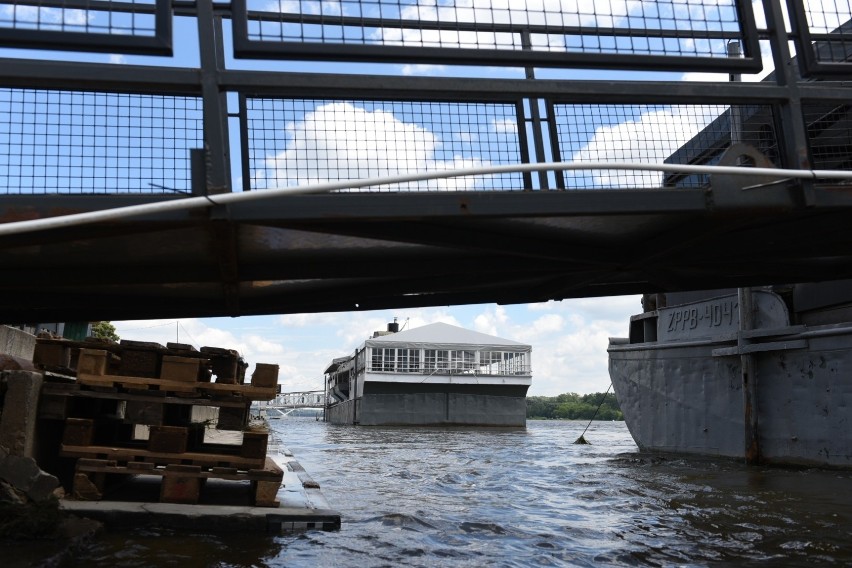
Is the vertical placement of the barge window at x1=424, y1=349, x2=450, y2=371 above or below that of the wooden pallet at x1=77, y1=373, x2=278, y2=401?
above

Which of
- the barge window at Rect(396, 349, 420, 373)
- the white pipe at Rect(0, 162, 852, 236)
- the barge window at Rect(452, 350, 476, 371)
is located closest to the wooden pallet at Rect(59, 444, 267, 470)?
the white pipe at Rect(0, 162, 852, 236)

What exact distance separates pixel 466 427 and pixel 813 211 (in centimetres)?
4398

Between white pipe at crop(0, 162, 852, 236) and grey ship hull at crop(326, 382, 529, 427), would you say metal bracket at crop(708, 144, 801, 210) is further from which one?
grey ship hull at crop(326, 382, 529, 427)

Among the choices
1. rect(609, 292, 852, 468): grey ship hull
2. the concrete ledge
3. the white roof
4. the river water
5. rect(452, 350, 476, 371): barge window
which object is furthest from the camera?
rect(452, 350, 476, 371): barge window

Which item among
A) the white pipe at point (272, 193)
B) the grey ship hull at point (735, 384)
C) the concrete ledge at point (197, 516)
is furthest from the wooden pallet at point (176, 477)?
the grey ship hull at point (735, 384)

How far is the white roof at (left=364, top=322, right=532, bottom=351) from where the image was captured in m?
50.1

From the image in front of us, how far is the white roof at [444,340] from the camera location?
164 ft

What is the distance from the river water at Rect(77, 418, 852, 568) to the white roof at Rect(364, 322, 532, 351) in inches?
1397

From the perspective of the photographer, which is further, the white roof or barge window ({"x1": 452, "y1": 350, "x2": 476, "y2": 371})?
barge window ({"x1": 452, "y1": 350, "x2": 476, "y2": 371})

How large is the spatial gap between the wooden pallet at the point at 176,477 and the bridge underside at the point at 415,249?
163 cm

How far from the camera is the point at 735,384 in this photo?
15.6m

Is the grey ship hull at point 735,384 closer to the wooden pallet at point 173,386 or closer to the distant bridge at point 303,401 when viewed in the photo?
the wooden pallet at point 173,386

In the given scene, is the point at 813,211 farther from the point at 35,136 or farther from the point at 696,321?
the point at 696,321

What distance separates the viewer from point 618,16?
5.27 metres
